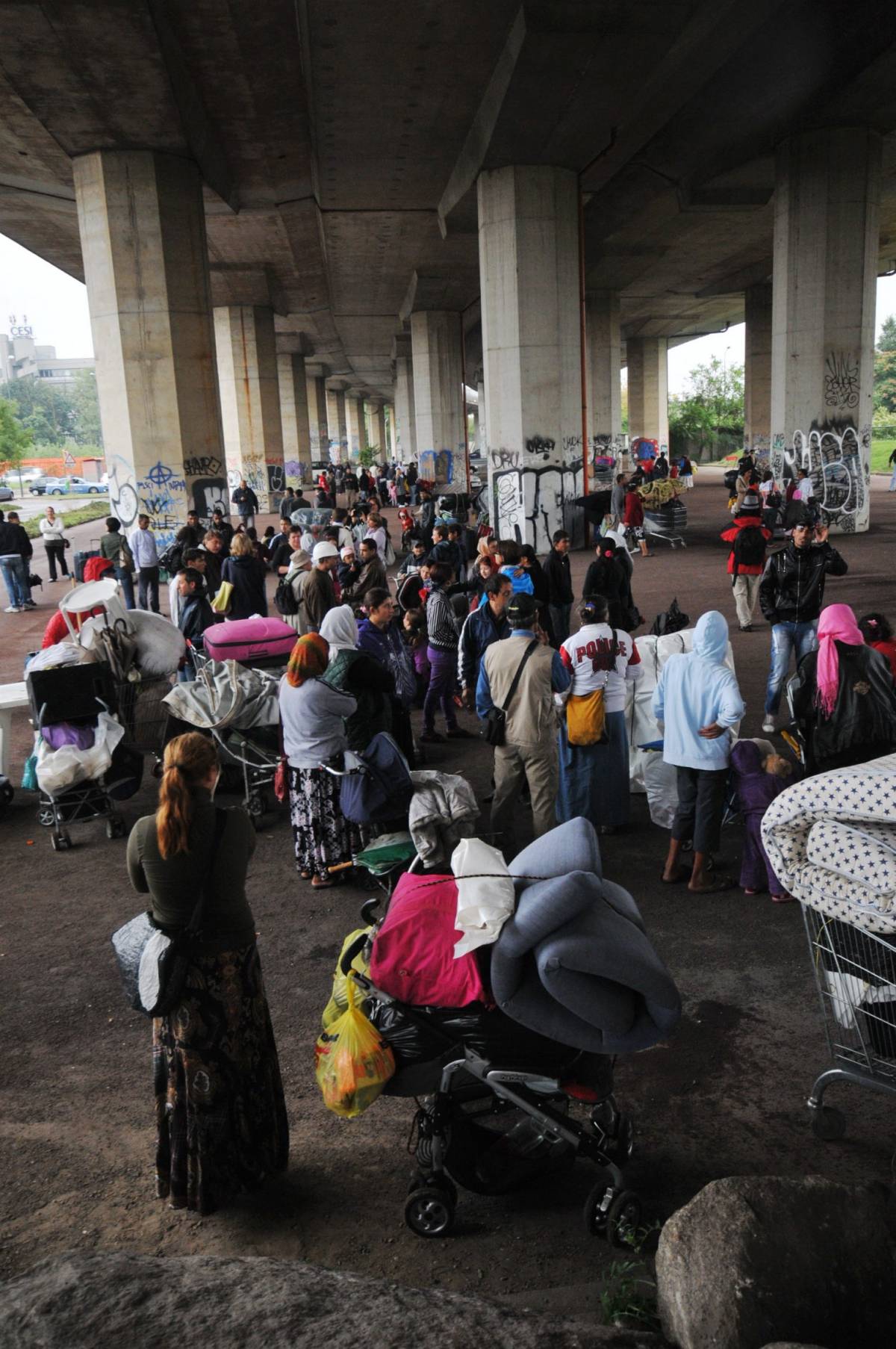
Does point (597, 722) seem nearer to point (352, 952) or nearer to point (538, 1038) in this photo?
point (352, 952)

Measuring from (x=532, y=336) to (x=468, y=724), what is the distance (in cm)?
1409

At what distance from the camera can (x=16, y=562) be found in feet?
64.2

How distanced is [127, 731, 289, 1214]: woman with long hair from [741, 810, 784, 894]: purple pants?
3721 mm

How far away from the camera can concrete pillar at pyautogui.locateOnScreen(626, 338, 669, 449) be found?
65.0m

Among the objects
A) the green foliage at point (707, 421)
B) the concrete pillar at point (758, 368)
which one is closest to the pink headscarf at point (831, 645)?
the concrete pillar at point (758, 368)

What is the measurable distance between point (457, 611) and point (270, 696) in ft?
9.71

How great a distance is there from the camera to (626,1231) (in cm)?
365

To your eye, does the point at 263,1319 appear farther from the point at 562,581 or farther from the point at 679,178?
the point at 679,178

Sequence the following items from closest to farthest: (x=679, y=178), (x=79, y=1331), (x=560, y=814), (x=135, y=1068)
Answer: (x=79, y=1331)
(x=135, y=1068)
(x=560, y=814)
(x=679, y=178)

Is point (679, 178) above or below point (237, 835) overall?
above

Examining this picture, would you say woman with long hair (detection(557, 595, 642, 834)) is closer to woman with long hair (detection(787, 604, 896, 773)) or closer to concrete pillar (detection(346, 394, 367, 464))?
woman with long hair (detection(787, 604, 896, 773))

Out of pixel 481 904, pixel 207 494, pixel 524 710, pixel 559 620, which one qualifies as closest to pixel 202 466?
pixel 207 494

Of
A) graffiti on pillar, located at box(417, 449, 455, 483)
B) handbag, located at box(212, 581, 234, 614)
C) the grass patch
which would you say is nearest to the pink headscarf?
handbag, located at box(212, 581, 234, 614)

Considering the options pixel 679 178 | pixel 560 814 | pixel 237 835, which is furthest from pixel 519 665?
pixel 679 178
